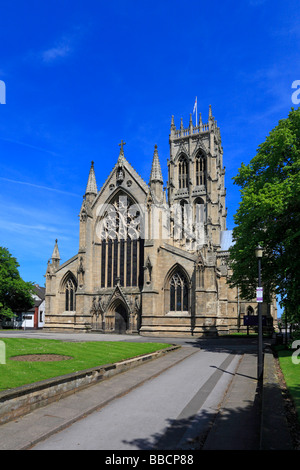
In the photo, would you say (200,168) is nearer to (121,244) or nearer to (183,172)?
(183,172)

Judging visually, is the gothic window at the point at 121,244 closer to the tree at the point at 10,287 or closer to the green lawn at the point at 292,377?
the tree at the point at 10,287

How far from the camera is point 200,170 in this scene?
67750 mm

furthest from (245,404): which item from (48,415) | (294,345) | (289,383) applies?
(294,345)

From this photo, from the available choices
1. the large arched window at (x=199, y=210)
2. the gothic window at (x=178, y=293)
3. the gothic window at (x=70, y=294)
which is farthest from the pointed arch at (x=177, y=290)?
the large arched window at (x=199, y=210)

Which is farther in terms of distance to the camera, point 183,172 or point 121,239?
point 183,172

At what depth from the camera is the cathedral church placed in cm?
3547

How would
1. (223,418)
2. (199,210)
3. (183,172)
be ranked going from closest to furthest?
(223,418) < (199,210) < (183,172)

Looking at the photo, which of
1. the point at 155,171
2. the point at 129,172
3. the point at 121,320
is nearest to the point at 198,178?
the point at 129,172

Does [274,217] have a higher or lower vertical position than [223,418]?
higher

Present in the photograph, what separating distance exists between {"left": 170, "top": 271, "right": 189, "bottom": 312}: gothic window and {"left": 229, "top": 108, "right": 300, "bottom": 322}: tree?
14095 mm

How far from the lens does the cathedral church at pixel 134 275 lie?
35469mm

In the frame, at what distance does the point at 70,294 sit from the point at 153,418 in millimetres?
35722

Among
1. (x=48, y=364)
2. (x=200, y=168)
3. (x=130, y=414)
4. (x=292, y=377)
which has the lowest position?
(x=292, y=377)

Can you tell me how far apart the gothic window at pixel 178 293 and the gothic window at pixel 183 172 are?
34989mm
